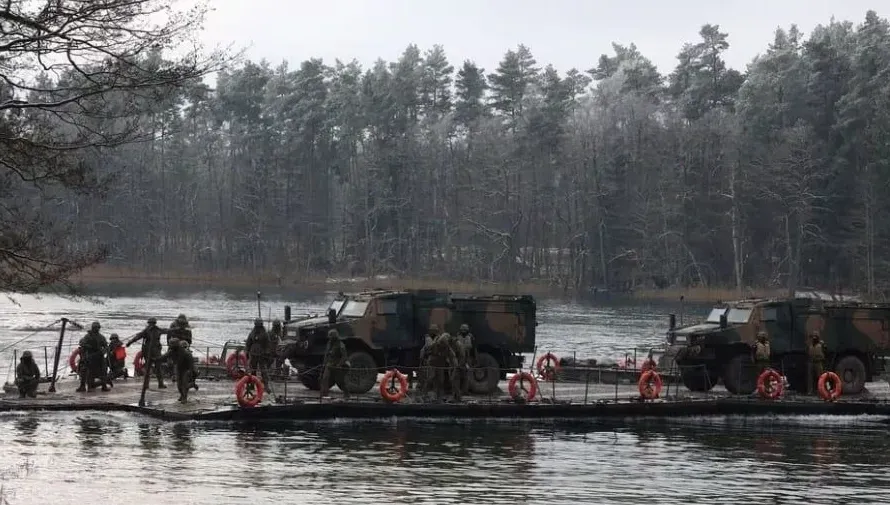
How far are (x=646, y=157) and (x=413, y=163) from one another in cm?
1952

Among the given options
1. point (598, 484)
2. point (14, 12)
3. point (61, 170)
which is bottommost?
point (598, 484)

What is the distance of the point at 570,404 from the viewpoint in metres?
28.7

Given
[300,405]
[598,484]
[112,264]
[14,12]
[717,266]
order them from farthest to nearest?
[112,264] < [717,266] < [300,405] < [598,484] < [14,12]

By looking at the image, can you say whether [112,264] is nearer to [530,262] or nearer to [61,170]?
[530,262]

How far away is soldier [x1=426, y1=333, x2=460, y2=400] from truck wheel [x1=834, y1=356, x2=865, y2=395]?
9.06 metres

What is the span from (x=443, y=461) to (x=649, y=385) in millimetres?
7099

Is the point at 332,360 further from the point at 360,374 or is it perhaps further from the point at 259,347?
the point at 259,347

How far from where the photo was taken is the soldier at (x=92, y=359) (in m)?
29.1

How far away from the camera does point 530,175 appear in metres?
107

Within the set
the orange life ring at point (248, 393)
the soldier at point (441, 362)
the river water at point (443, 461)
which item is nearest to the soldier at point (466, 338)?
the soldier at point (441, 362)

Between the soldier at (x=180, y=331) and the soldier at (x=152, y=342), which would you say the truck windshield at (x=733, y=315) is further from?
the soldier at (x=152, y=342)

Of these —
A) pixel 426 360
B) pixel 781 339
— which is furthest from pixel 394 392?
pixel 781 339

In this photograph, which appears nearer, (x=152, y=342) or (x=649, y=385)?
(x=152, y=342)

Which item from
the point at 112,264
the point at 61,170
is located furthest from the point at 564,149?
the point at 61,170
